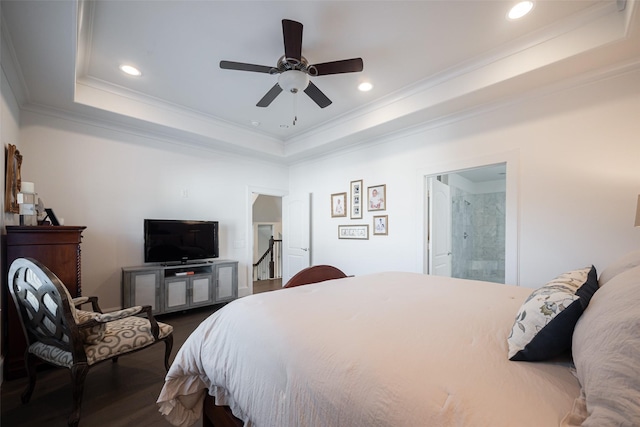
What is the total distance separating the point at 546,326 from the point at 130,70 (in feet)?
12.6

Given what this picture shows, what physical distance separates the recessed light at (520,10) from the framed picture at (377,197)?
2.30 metres

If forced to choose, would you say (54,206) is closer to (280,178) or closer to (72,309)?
(72,309)

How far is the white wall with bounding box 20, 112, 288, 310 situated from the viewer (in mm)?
3232

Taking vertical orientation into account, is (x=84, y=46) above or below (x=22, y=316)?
above

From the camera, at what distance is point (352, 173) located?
4520 mm

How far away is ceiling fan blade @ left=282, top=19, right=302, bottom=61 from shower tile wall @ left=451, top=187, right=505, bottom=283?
13.3 ft

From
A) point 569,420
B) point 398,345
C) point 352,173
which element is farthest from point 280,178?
point 569,420

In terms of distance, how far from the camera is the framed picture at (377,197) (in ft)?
13.4

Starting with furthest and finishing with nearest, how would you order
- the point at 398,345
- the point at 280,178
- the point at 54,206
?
the point at 280,178 → the point at 54,206 → the point at 398,345

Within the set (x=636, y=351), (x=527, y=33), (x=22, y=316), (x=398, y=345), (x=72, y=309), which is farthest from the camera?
(x=527, y=33)

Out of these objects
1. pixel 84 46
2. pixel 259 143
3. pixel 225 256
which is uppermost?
pixel 84 46

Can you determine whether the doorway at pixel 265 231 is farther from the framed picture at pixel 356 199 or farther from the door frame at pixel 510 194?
the door frame at pixel 510 194

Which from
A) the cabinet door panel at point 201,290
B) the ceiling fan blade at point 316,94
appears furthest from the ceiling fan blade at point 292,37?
the cabinet door panel at point 201,290

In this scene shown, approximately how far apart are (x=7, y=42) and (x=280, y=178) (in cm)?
387
